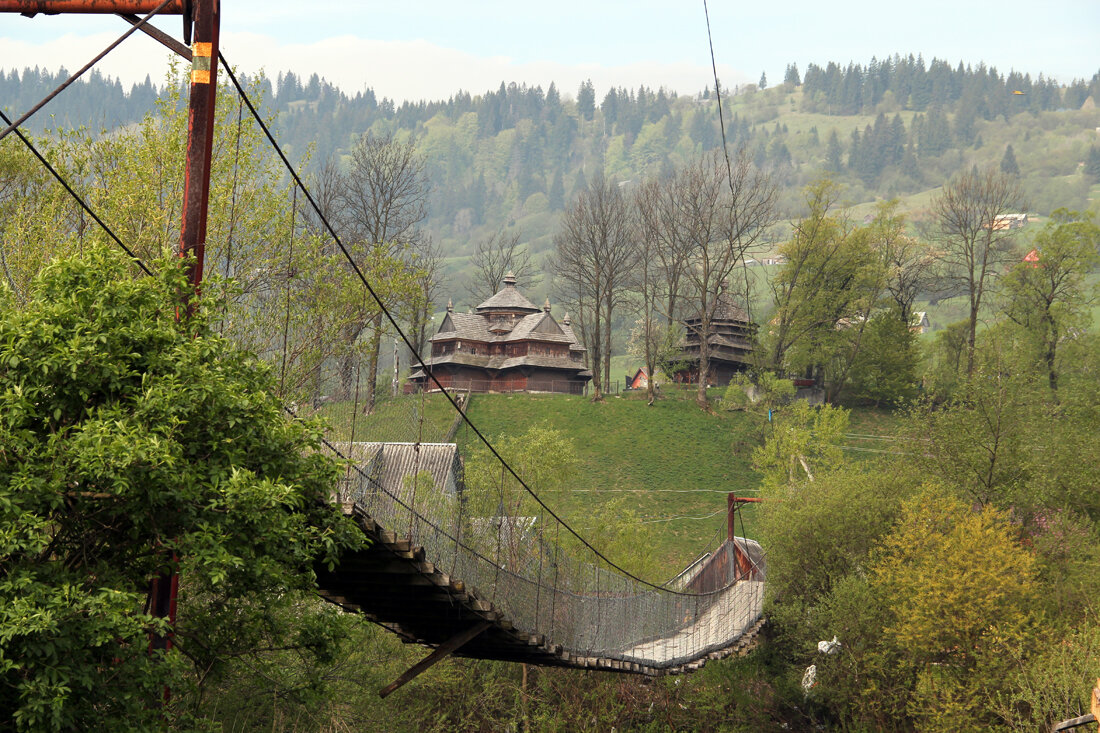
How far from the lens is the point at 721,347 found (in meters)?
57.2

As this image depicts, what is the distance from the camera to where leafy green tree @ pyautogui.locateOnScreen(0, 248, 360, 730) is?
253 inches

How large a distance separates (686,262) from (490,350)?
461 inches

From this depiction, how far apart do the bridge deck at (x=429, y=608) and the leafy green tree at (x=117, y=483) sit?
1269mm

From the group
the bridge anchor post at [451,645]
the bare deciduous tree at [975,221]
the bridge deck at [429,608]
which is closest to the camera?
the bridge deck at [429,608]

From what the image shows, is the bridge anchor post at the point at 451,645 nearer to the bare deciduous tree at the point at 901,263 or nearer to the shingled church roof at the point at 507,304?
the shingled church roof at the point at 507,304

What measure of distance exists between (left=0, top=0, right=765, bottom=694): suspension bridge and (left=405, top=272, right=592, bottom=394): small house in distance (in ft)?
83.2

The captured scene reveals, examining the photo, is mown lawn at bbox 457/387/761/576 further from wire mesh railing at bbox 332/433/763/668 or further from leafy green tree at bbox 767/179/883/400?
wire mesh railing at bbox 332/433/763/668

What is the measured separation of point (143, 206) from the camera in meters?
17.0

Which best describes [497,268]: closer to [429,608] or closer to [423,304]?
[423,304]

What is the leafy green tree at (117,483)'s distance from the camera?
643 cm

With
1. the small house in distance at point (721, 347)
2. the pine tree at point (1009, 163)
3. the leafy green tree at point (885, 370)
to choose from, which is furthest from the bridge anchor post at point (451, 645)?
the pine tree at point (1009, 163)

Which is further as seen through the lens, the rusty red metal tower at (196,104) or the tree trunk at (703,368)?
the tree trunk at (703,368)

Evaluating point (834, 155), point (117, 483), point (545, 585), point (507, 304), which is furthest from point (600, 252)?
point (834, 155)

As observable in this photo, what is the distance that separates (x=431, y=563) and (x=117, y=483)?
6005 mm
